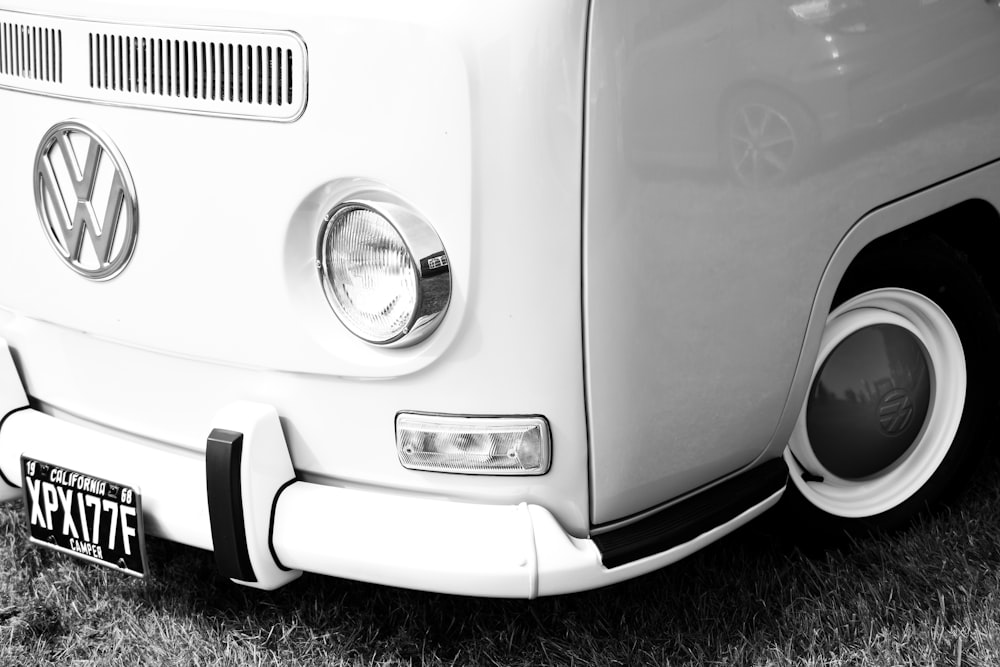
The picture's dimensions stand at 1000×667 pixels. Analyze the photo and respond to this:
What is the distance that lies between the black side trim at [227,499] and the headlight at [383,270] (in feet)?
0.98

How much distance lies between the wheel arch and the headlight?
0.76 metres

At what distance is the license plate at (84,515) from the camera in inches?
81.7

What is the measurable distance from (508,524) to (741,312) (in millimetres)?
560

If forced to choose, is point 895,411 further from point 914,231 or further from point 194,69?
point 194,69

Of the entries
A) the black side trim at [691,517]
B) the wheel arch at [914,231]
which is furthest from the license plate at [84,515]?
the wheel arch at [914,231]

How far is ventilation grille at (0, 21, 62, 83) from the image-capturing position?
1.99m

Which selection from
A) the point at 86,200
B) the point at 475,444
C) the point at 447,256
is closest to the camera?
the point at 447,256

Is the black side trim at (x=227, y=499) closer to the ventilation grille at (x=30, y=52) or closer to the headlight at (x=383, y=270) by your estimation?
the headlight at (x=383, y=270)

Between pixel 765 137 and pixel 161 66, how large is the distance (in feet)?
3.39

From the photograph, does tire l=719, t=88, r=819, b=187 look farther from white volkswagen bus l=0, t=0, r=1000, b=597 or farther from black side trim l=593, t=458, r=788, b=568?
black side trim l=593, t=458, r=788, b=568

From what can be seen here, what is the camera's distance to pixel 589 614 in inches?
92.8

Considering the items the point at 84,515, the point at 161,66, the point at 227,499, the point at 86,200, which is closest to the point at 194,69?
the point at 161,66

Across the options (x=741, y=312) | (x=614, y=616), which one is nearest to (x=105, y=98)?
(x=741, y=312)

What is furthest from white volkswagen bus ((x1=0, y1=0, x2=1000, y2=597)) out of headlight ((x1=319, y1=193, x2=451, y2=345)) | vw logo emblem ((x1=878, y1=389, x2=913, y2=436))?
vw logo emblem ((x1=878, y1=389, x2=913, y2=436))
